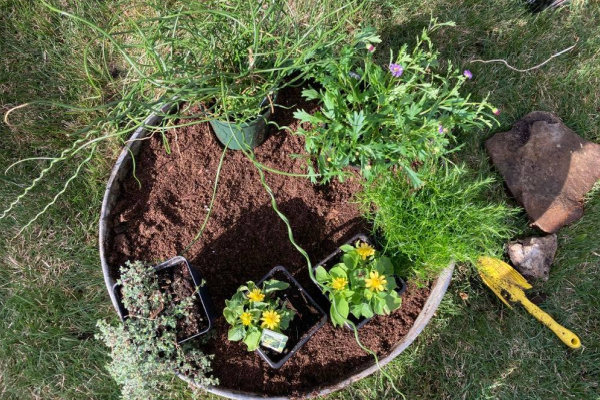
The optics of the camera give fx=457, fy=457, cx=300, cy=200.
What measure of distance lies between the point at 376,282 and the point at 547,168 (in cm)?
120

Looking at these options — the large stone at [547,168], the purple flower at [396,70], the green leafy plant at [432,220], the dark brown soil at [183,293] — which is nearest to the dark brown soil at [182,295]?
the dark brown soil at [183,293]

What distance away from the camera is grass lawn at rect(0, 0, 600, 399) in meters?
1.92

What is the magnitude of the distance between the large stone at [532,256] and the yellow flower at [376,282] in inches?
34.3

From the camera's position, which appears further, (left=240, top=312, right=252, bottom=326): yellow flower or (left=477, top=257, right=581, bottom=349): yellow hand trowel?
(left=477, top=257, right=581, bottom=349): yellow hand trowel

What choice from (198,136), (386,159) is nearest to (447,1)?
(386,159)

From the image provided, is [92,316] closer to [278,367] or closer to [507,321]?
[278,367]

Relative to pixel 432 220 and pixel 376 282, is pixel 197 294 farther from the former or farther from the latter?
pixel 432 220

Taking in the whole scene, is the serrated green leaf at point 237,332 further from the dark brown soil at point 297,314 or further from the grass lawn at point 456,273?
the grass lawn at point 456,273

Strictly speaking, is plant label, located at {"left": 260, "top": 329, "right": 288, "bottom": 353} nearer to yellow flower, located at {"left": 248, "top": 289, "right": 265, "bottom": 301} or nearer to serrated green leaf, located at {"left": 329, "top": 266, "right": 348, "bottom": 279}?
yellow flower, located at {"left": 248, "top": 289, "right": 265, "bottom": 301}

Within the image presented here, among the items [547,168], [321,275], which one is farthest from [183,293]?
[547,168]

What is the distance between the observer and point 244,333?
152 centimetres

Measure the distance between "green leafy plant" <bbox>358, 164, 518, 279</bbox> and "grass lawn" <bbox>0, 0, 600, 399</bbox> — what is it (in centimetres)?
43

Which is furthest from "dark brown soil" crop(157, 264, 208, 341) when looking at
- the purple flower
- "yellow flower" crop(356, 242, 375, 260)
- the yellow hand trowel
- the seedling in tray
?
the yellow hand trowel

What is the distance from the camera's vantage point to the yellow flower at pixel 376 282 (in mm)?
1481
